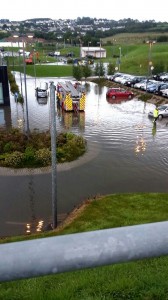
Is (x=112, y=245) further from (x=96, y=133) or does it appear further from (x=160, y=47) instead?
(x=160, y=47)

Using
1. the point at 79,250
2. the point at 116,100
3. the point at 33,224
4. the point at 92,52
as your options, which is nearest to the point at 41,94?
the point at 116,100

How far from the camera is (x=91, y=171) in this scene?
1859 cm

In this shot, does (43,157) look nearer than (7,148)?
Yes

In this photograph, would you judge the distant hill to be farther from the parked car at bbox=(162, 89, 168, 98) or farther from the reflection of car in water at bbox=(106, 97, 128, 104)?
the reflection of car in water at bbox=(106, 97, 128, 104)

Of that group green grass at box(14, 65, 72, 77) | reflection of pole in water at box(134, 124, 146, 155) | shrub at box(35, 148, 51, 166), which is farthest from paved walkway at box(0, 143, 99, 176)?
green grass at box(14, 65, 72, 77)

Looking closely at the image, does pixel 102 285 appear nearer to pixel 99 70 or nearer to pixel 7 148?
pixel 7 148

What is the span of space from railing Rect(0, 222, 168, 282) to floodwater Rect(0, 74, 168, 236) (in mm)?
A: 11551

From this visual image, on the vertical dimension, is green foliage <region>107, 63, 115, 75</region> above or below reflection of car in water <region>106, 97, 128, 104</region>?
above

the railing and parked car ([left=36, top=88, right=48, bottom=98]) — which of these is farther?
parked car ([left=36, top=88, right=48, bottom=98])

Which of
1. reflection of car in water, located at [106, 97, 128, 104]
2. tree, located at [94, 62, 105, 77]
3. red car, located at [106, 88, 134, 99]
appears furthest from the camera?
tree, located at [94, 62, 105, 77]

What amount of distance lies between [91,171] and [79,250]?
17259 mm

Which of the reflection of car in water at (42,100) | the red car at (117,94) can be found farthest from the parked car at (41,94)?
the red car at (117,94)

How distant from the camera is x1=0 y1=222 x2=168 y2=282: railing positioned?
1323 millimetres

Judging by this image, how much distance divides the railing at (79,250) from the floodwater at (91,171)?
37.9ft
